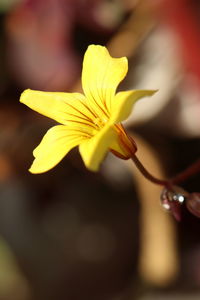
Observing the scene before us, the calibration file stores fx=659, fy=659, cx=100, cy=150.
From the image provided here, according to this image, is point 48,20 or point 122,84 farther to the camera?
point 48,20

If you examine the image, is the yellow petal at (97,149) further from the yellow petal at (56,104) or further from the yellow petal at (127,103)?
the yellow petal at (56,104)

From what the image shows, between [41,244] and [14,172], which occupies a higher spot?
[14,172]

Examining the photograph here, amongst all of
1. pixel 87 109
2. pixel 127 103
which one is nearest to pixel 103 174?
pixel 87 109

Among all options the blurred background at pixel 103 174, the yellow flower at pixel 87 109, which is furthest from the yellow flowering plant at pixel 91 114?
the blurred background at pixel 103 174

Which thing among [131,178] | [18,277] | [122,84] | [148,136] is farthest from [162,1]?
[18,277]

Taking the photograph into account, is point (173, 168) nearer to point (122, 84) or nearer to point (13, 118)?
point (122, 84)

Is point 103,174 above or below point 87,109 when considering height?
above

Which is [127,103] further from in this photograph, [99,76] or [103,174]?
[103,174]
